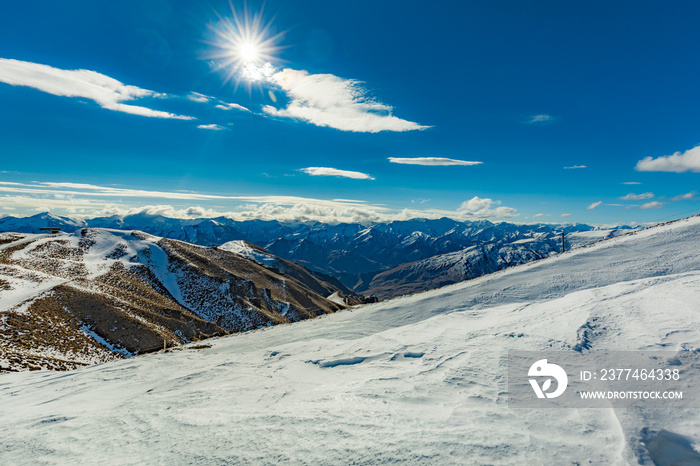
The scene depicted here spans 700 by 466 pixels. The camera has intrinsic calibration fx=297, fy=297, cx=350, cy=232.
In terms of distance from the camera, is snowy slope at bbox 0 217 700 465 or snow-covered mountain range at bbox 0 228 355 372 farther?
snow-covered mountain range at bbox 0 228 355 372

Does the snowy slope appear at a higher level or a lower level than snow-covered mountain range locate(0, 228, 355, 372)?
higher

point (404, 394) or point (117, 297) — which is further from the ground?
point (404, 394)

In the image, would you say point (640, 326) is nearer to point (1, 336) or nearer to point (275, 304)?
point (1, 336)

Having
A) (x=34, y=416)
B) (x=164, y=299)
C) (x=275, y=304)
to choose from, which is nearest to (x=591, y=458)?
Result: (x=34, y=416)

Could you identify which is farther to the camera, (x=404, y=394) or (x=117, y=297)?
(x=117, y=297)
